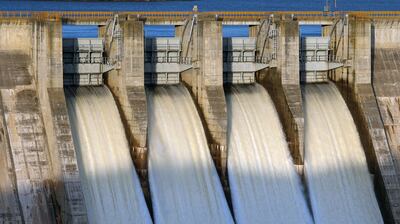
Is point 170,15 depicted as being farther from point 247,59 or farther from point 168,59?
point 247,59

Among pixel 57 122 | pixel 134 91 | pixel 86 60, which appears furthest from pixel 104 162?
pixel 86 60

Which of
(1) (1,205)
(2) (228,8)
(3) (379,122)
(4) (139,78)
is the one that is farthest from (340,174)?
(2) (228,8)

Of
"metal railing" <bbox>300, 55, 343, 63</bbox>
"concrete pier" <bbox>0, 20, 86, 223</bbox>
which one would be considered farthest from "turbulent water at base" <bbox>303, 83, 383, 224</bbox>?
"concrete pier" <bbox>0, 20, 86, 223</bbox>

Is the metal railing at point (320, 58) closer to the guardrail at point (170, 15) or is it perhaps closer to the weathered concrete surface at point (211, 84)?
the guardrail at point (170, 15)

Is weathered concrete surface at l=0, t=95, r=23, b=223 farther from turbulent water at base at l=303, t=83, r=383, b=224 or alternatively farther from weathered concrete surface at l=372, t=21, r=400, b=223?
weathered concrete surface at l=372, t=21, r=400, b=223

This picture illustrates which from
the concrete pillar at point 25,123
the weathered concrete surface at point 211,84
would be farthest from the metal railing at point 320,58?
the concrete pillar at point 25,123
